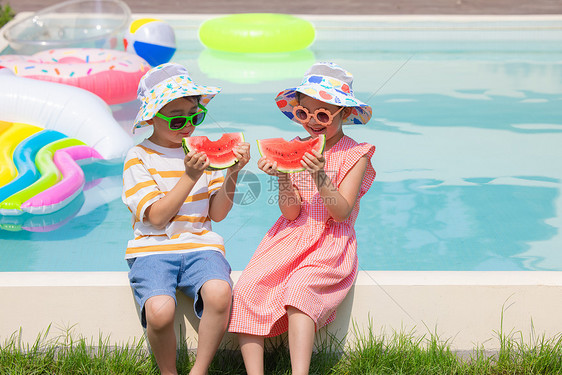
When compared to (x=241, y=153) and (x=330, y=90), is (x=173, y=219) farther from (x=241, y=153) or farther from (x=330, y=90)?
(x=330, y=90)

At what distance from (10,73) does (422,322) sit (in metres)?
5.72

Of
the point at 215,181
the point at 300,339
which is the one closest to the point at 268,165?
the point at 215,181

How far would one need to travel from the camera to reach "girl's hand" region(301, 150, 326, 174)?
3.14 metres

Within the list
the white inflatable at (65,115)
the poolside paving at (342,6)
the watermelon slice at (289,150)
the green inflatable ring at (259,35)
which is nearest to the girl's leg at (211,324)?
the watermelon slice at (289,150)

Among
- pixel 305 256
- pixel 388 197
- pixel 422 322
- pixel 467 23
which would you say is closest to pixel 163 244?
pixel 305 256

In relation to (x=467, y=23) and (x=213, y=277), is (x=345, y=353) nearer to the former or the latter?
(x=213, y=277)

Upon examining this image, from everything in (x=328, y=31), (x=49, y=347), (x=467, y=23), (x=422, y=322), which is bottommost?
(x=49, y=347)

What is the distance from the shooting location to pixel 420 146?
7285 mm

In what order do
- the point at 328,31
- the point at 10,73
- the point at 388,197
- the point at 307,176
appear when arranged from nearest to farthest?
the point at 307,176 → the point at 388,197 → the point at 10,73 → the point at 328,31

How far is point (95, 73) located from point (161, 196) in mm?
5018

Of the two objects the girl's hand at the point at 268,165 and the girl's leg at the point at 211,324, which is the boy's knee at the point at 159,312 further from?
the girl's hand at the point at 268,165

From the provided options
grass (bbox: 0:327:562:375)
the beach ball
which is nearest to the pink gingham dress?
grass (bbox: 0:327:562:375)

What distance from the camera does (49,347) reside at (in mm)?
3383

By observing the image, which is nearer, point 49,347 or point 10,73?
point 49,347
